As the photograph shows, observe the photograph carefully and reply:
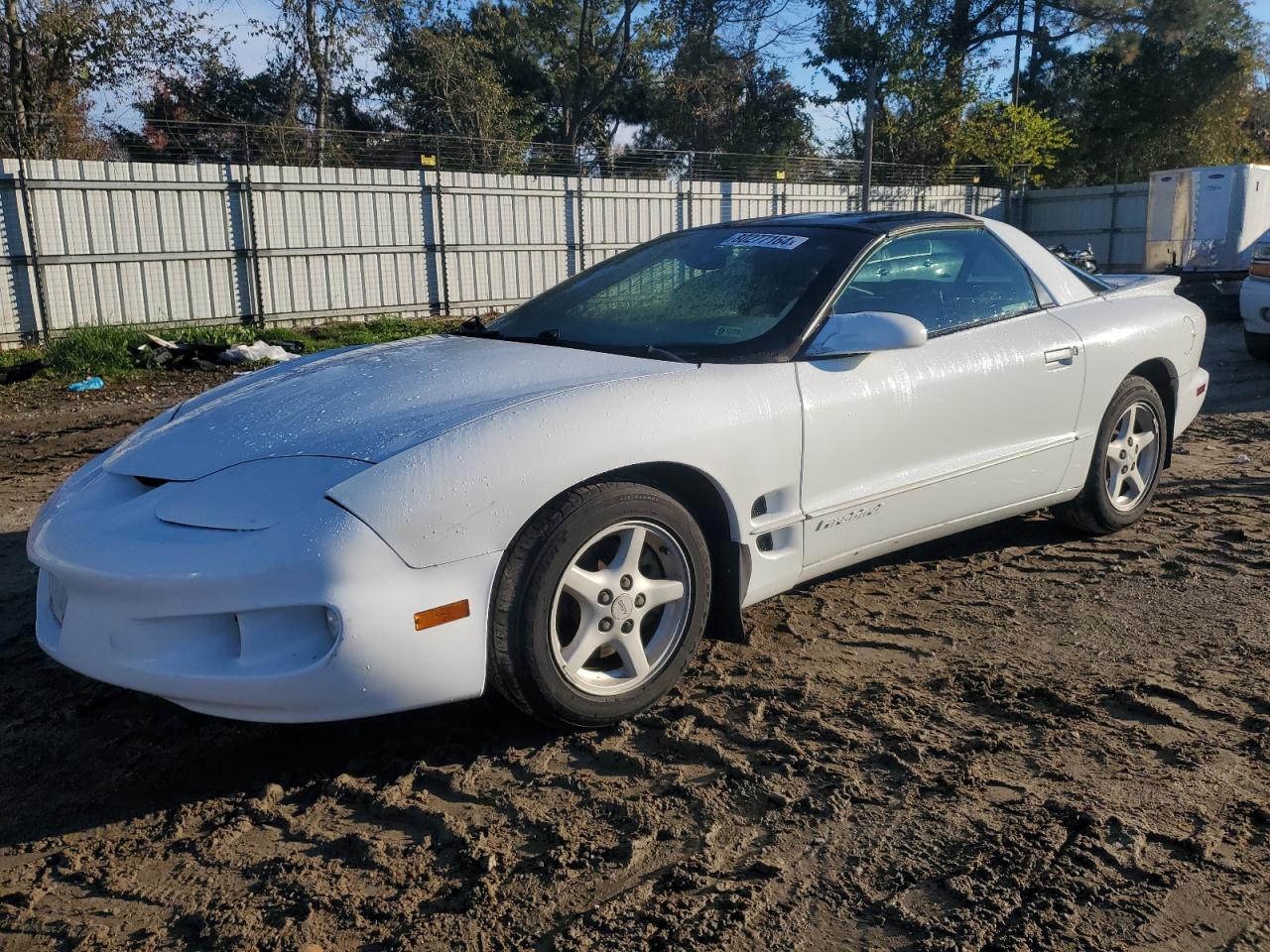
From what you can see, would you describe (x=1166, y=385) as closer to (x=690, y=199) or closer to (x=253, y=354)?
(x=253, y=354)

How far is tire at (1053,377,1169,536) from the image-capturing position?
4.71m

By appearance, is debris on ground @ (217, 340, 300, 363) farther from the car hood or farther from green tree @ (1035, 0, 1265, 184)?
green tree @ (1035, 0, 1265, 184)

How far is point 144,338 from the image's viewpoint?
450 inches

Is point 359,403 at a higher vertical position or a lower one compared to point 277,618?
higher

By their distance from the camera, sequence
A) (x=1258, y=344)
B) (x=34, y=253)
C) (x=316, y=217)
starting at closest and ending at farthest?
(x=1258, y=344), (x=34, y=253), (x=316, y=217)

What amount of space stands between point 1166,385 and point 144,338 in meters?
9.92

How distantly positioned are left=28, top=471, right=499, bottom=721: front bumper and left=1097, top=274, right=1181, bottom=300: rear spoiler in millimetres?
3493

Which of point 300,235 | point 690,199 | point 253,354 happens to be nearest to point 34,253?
point 253,354

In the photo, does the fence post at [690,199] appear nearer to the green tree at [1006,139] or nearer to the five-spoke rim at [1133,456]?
the green tree at [1006,139]

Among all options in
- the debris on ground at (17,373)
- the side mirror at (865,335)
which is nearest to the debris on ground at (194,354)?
the debris on ground at (17,373)

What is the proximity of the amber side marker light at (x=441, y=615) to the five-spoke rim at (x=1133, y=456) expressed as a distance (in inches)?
127

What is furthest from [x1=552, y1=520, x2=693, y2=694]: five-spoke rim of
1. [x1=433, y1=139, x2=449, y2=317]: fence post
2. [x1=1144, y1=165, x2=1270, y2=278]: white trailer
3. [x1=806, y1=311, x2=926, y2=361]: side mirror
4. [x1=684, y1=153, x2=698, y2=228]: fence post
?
[x1=1144, y1=165, x2=1270, y2=278]: white trailer

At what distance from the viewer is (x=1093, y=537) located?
16.2ft

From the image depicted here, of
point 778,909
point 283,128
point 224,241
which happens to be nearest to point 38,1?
point 283,128
